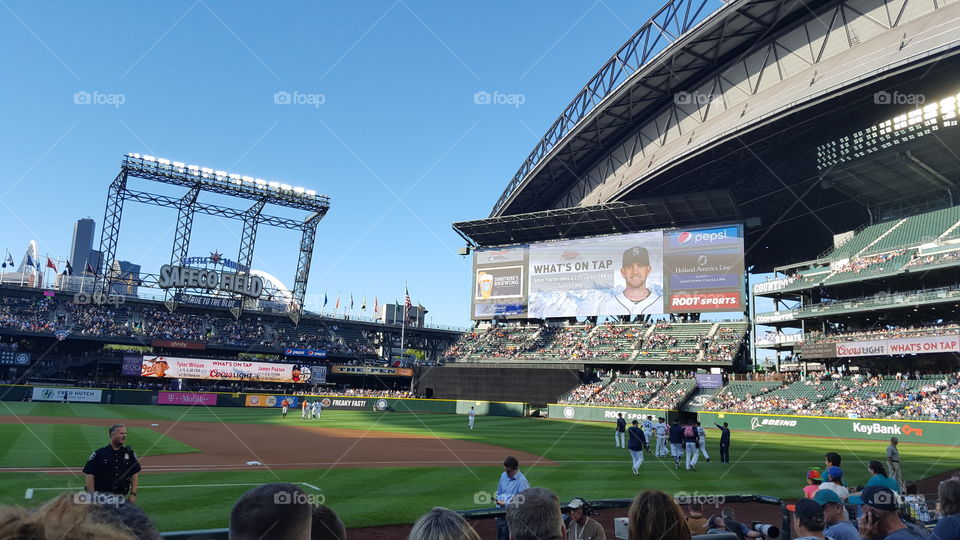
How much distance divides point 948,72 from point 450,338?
2589 inches

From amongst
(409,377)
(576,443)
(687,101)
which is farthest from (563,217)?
(576,443)

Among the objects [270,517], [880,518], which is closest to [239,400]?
[880,518]

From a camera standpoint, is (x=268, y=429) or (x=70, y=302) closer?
(x=268, y=429)

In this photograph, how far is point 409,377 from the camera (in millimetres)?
74125

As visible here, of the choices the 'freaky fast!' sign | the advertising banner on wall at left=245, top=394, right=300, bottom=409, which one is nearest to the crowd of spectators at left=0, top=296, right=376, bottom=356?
the 'freaky fast!' sign

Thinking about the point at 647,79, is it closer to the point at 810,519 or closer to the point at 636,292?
the point at 636,292

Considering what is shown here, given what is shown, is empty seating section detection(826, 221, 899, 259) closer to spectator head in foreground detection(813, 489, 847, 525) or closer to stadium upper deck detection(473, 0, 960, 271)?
stadium upper deck detection(473, 0, 960, 271)

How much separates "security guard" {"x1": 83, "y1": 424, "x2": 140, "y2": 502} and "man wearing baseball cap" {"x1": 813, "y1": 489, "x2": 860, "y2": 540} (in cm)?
857

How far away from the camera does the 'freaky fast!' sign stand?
67.4m

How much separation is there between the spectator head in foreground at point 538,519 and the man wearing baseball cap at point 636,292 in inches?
2250

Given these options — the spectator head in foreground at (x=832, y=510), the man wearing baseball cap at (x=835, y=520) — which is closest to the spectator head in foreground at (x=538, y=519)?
the man wearing baseball cap at (x=835, y=520)

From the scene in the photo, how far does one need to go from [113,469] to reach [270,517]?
288 inches

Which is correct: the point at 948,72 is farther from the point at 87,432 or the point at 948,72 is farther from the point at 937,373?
the point at 87,432

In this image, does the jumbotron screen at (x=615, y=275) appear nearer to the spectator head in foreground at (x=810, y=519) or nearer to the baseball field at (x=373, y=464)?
the baseball field at (x=373, y=464)
